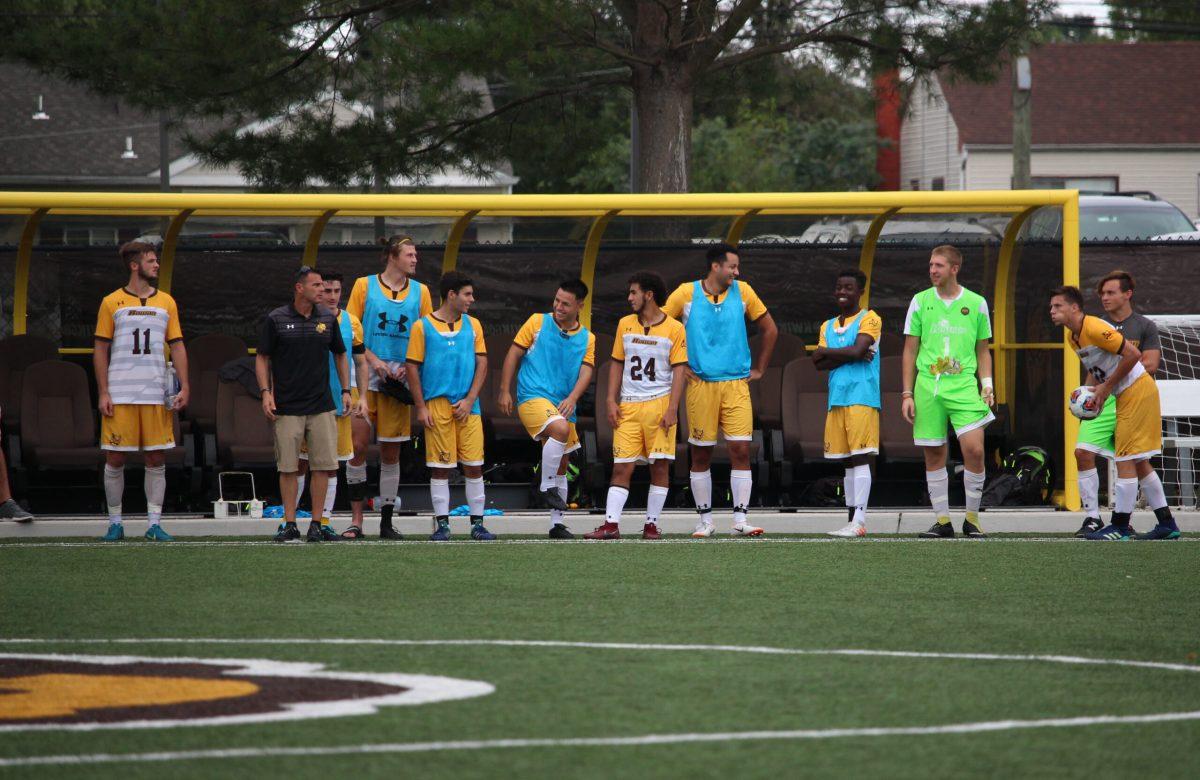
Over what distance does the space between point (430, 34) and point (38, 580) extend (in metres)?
7.76

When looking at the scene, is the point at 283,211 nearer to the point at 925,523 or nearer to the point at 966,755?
the point at 925,523

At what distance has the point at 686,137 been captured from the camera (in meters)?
17.6

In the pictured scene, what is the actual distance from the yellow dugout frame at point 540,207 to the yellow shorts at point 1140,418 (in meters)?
1.35

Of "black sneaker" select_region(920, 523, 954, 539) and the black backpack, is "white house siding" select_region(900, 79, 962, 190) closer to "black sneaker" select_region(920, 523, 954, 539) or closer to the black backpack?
the black backpack

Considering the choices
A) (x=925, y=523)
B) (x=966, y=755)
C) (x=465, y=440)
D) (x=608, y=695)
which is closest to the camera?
(x=966, y=755)

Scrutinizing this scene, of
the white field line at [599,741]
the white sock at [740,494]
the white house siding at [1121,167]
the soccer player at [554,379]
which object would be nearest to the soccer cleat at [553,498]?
the soccer player at [554,379]

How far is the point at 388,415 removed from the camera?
11.3m

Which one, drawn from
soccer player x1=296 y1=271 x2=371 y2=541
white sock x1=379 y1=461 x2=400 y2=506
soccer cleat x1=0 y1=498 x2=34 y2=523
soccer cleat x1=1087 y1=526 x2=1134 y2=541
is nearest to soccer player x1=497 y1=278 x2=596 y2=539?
white sock x1=379 y1=461 x2=400 y2=506

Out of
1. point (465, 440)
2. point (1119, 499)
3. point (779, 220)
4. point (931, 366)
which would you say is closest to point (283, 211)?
point (465, 440)

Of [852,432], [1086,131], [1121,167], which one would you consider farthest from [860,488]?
[1086,131]

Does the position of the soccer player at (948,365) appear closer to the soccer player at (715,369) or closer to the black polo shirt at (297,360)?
the soccer player at (715,369)

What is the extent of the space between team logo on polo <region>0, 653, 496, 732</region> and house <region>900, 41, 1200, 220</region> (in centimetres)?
3734

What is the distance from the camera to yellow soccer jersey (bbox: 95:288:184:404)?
36.1ft

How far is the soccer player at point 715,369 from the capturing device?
37.4 ft
